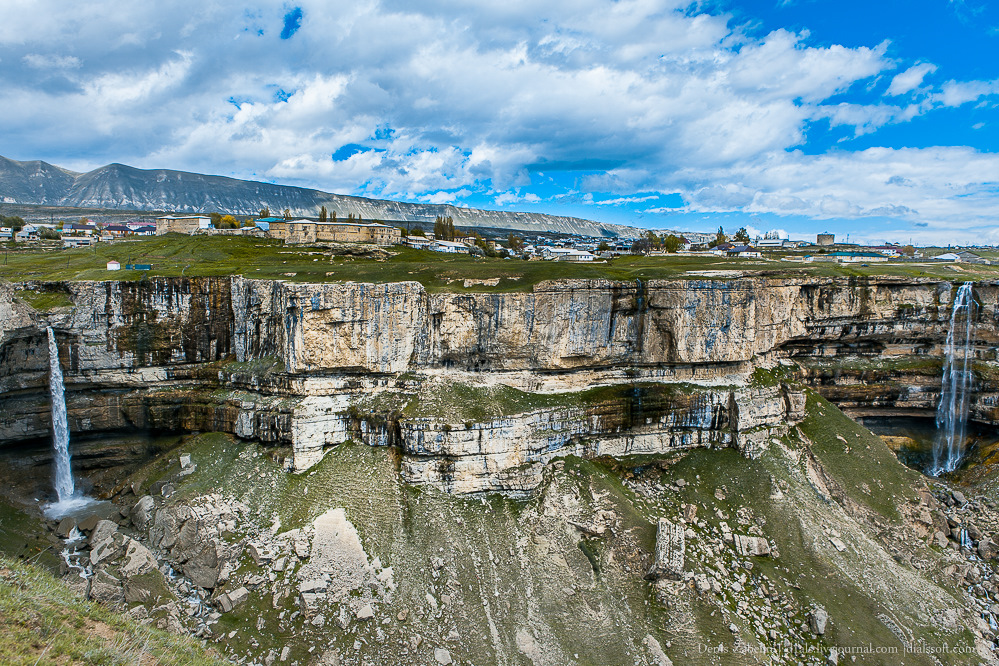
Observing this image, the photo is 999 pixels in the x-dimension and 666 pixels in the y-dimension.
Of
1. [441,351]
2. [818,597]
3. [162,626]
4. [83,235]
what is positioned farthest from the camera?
Answer: [83,235]

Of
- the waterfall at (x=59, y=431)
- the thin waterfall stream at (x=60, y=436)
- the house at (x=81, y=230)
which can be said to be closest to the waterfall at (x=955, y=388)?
the thin waterfall stream at (x=60, y=436)

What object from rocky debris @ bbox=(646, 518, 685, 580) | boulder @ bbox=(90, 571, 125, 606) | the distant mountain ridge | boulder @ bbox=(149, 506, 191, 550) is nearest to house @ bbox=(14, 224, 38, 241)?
boulder @ bbox=(149, 506, 191, 550)

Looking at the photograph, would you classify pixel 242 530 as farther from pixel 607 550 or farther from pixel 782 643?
pixel 782 643

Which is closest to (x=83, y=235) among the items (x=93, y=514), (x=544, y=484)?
(x=93, y=514)

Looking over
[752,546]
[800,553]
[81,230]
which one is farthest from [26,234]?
[800,553]

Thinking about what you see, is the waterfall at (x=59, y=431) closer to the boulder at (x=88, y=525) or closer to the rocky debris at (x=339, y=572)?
the boulder at (x=88, y=525)

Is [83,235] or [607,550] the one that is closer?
[607,550]

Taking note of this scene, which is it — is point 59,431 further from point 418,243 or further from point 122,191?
point 122,191
